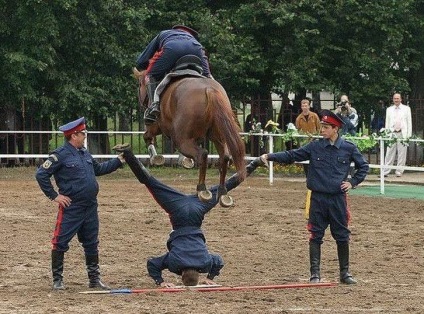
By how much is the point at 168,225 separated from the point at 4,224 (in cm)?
240

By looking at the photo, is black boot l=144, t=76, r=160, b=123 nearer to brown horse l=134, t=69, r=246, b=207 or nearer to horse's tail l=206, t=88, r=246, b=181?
brown horse l=134, t=69, r=246, b=207

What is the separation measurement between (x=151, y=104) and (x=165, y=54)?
58cm

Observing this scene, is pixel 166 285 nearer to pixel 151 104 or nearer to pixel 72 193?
pixel 72 193

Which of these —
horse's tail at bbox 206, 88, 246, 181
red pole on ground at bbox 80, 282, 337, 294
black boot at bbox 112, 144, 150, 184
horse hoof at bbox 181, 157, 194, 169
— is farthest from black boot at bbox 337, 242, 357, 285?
black boot at bbox 112, 144, 150, 184

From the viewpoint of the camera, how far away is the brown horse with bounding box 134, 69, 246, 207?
12281 mm

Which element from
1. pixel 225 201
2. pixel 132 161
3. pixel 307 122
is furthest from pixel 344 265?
pixel 307 122

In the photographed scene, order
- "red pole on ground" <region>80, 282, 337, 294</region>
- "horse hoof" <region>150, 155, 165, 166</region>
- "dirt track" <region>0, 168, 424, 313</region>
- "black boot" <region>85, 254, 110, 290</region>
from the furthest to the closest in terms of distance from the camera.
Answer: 1. "horse hoof" <region>150, 155, 165, 166</region>
2. "black boot" <region>85, 254, 110, 290</region>
3. "red pole on ground" <region>80, 282, 337, 294</region>
4. "dirt track" <region>0, 168, 424, 313</region>

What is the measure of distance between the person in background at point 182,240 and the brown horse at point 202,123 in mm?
209

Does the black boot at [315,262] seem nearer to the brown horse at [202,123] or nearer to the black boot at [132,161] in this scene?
the brown horse at [202,123]

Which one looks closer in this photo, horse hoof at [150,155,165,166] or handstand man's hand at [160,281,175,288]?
handstand man's hand at [160,281,175,288]

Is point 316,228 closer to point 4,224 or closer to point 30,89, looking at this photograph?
point 4,224

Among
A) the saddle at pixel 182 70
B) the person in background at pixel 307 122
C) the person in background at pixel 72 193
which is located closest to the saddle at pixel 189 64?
the saddle at pixel 182 70

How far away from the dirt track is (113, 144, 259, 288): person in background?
364 mm

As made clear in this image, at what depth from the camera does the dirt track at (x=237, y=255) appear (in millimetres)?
10625
